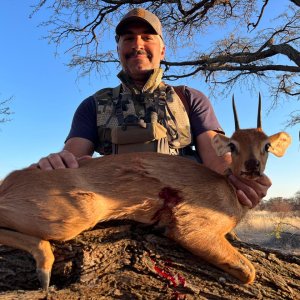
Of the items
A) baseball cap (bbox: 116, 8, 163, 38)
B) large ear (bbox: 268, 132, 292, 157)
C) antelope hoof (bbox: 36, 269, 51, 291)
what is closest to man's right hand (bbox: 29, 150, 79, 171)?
antelope hoof (bbox: 36, 269, 51, 291)

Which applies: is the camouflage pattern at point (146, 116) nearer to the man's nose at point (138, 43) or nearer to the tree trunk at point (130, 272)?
the man's nose at point (138, 43)

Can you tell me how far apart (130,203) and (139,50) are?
9.29 ft

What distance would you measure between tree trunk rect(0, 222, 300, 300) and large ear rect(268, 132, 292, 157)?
155 cm

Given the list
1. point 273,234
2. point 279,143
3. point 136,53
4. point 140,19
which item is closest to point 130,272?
point 279,143

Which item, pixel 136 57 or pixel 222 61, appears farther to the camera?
pixel 222 61

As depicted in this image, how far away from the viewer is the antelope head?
4.14 m

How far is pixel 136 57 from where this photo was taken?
5.65 metres

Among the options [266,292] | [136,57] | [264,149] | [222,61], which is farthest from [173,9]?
[266,292]

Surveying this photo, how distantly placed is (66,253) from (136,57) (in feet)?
10.6

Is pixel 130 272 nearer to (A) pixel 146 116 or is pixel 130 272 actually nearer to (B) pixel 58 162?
(B) pixel 58 162

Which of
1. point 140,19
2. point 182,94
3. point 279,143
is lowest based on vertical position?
point 279,143

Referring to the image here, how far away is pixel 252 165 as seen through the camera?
4.10 m

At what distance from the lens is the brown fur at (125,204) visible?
328cm

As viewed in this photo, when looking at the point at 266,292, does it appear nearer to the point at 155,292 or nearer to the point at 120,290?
the point at 155,292
